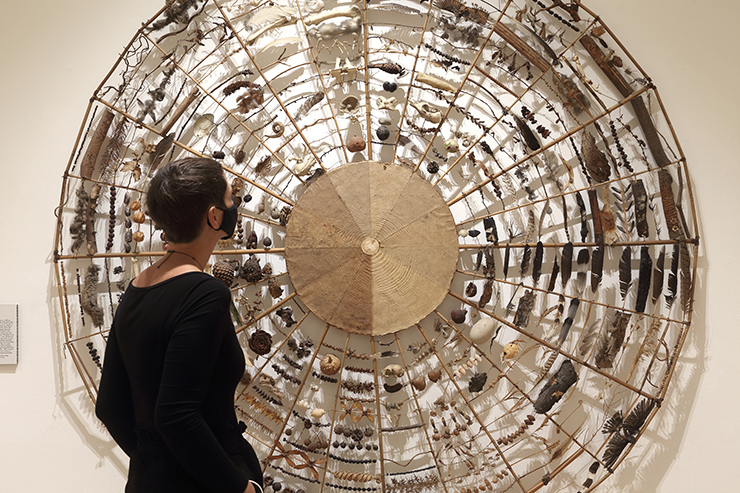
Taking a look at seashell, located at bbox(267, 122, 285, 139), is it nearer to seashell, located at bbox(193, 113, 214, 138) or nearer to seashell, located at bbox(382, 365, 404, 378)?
seashell, located at bbox(193, 113, 214, 138)

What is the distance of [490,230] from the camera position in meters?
2.43

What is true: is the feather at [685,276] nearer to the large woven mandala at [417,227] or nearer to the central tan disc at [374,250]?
the large woven mandala at [417,227]

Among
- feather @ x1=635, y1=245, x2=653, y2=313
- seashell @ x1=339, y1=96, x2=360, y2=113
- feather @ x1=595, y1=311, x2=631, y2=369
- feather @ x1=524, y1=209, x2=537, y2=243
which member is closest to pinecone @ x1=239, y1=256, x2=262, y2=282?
seashell @ x1=339, y1=96, x2=360, y2=113

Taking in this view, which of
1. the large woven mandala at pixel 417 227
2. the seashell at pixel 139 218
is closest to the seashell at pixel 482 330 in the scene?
the large woven mandala at pixel 417 227

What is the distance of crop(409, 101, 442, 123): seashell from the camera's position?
241 cm

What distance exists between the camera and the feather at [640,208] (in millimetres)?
2373

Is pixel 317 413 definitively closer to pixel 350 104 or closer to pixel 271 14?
pixel 350 104

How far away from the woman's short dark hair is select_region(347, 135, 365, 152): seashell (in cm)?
94

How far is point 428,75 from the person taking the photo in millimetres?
2473

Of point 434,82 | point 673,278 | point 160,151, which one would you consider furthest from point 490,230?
point 160,151

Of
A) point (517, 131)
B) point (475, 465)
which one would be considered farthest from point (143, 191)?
point (475, 465)

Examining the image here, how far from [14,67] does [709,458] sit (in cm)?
356

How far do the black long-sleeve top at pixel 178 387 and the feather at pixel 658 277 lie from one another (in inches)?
68.4

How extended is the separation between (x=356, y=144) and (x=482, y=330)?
3.08 feet
